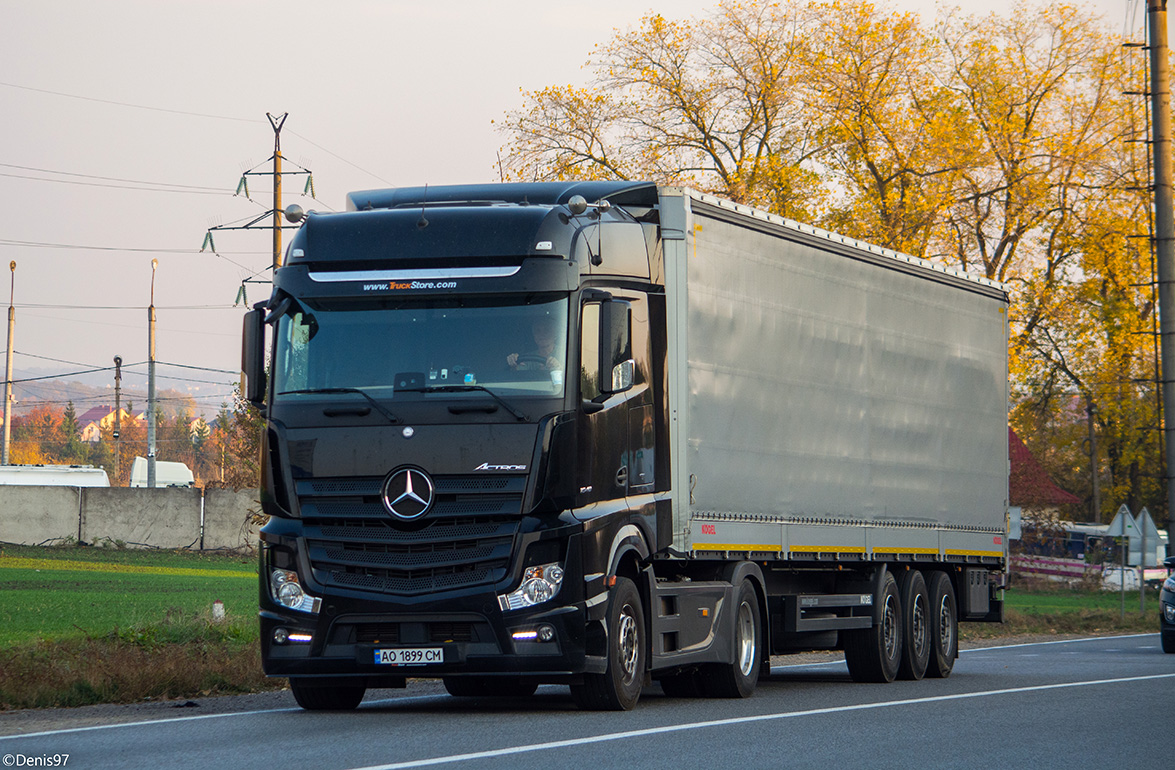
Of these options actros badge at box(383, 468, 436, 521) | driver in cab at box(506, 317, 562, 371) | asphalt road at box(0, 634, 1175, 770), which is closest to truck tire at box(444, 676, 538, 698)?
asphalt road at box(0, 634, 1175, 770)

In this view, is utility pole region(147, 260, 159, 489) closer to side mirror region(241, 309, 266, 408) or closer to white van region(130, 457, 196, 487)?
white van region(130, 457, 196, 487)

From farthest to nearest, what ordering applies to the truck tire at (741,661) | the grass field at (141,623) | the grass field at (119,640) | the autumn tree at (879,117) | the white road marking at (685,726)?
1. the autumn tree at (879,117)
2. the truck tire at (741,661)
3. the grass field at (141,623)
4. the grass field at (119,640)
5. the white road marking at (685,726)

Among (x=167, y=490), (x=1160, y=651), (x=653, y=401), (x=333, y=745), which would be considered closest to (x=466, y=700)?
(x=653, y=401)

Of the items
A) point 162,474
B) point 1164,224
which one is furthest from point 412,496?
point 162,474

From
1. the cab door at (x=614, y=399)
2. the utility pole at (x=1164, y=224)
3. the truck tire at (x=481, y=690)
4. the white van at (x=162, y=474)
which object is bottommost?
the truck tire at (x=481, y=690)

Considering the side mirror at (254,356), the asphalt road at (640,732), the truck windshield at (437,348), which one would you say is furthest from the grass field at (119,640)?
the truck windshield at (437,348)

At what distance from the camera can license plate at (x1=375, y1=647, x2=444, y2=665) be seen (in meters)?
11.5

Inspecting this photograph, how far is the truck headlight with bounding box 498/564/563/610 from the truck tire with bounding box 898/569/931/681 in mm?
7410

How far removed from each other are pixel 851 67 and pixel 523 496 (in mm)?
36059

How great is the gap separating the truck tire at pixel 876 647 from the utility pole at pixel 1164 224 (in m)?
13.6

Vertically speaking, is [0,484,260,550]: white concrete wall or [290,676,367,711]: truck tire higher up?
[0,484,260,550]: white concrete wall

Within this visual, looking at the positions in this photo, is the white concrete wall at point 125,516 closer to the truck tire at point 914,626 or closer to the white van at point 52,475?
the white van at point 52,475

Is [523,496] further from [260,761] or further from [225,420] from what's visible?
[225,420]

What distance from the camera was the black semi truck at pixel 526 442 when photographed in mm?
11461
